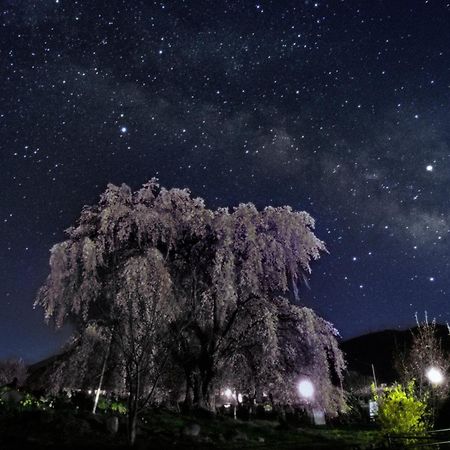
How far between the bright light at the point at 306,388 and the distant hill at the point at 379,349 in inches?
1687

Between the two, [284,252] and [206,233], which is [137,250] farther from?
[284,252]

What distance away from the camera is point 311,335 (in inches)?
744

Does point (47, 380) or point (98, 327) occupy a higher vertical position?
point (98, 327)

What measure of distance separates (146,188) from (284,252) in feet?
21.1

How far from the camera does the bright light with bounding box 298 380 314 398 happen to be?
18344 millimetres

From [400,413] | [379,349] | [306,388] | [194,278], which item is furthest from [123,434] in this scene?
[379,349]

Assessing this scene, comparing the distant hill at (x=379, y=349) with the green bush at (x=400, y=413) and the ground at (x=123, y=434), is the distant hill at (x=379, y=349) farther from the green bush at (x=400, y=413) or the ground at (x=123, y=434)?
the ground at (x=123, y=434)

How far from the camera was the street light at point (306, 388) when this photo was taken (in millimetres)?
18344

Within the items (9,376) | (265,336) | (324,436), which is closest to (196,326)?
(265,336)

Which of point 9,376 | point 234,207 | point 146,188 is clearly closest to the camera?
point 146,188

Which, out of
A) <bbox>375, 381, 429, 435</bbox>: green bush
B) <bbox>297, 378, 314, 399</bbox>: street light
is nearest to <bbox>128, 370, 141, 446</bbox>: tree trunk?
<bbox>297, 378, 314, 399</bbox>: street light

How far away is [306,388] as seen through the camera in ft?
60.7

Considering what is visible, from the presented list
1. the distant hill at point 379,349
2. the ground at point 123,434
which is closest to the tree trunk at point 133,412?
the ground at point 123,434

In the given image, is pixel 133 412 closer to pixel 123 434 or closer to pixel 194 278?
pixel 123 434
